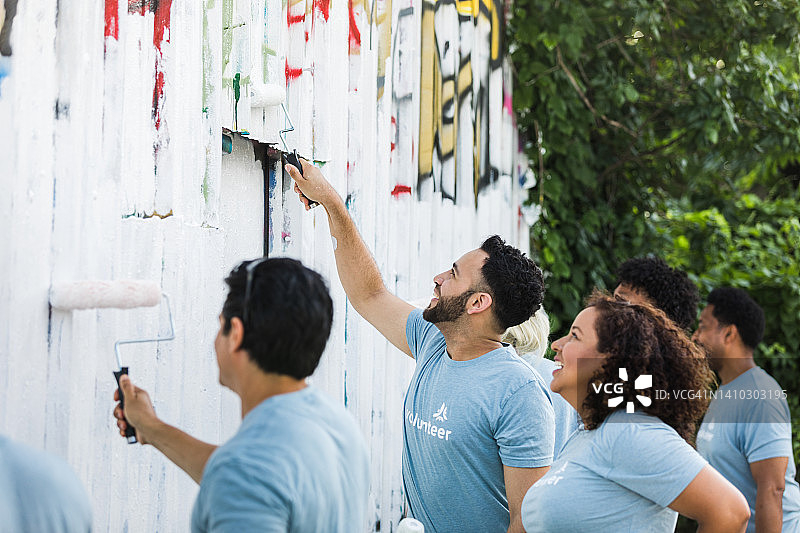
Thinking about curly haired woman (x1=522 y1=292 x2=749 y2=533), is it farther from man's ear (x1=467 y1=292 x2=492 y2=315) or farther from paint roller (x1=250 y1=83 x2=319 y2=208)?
paint roller (x1=250 y1=83 x2=319 y2=208)

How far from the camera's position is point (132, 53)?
237cm

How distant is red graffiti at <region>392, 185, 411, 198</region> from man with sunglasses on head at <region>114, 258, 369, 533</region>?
2225 millimetres

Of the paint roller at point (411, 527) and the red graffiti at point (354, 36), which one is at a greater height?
the red graffiti at point (354, 36)

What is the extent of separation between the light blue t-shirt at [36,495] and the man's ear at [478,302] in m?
1.68

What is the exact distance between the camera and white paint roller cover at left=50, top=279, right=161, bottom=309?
205 cm

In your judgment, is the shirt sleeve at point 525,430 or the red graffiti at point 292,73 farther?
the red graffiti at point 292,73

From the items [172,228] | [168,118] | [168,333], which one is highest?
[168,118]

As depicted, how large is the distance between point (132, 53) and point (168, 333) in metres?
0.82

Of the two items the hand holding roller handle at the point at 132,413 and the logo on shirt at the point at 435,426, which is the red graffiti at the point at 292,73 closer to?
the logo on shirt at the point at 435,426

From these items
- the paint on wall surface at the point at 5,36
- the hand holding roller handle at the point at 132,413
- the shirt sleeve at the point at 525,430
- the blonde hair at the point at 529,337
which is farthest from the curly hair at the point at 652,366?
the paint on wall surface at the point at 5,36

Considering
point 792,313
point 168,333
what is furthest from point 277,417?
point 792,313

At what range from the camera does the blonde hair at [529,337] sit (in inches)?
137

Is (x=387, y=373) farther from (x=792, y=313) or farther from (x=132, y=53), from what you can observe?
(x=792, y=313)

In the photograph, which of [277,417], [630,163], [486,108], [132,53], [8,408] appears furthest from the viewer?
[630,163]
